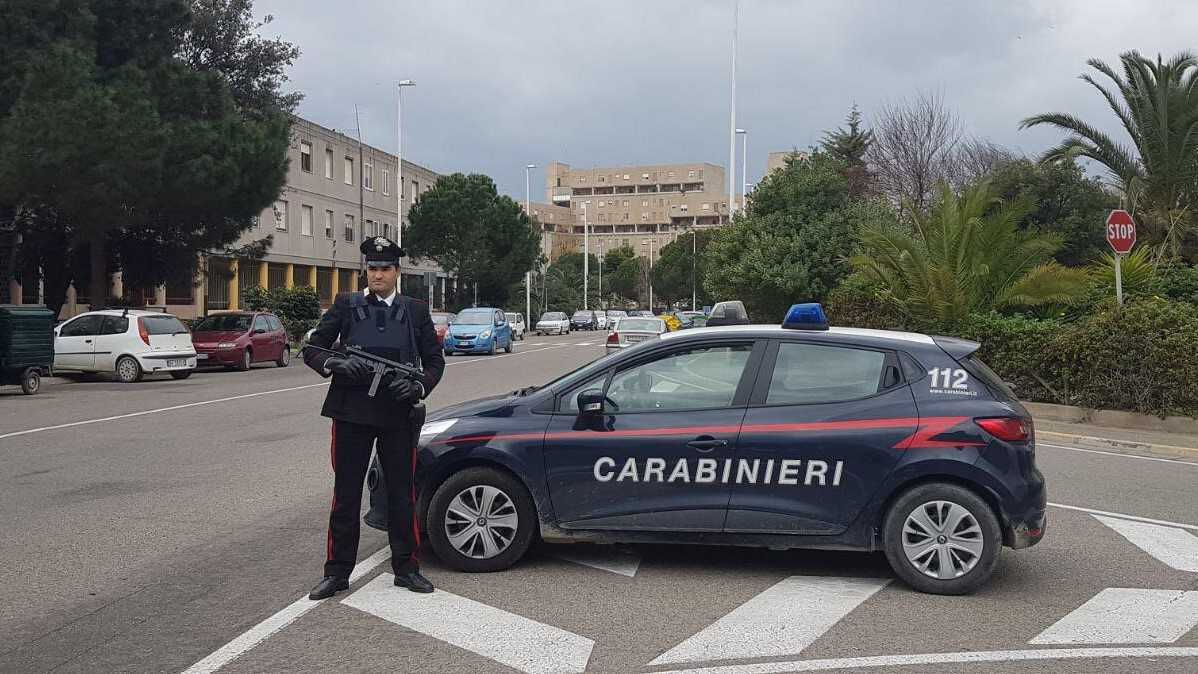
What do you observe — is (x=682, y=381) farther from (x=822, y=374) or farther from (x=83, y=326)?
(x=83, y=326)

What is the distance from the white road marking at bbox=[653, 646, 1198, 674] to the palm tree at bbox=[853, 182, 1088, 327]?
43.6ft

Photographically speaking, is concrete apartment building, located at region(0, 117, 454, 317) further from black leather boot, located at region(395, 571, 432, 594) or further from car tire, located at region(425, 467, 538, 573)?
black leather boot, located at region(395, 571, 432, 594)

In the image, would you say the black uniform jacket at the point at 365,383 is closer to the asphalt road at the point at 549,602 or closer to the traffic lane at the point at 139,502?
the asphalt road at the point at 549,602

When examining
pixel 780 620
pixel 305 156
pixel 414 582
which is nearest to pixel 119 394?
pixel 414 582

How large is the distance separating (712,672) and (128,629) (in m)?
2.84

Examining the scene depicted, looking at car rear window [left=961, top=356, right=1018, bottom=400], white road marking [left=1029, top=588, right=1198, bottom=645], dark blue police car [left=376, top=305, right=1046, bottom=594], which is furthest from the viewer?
car rear window [left=961, top=356, right=1018, bottom=400]

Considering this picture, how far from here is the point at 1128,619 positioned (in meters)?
5.46

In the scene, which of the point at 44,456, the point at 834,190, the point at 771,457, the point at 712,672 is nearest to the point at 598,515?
the point at 771,457

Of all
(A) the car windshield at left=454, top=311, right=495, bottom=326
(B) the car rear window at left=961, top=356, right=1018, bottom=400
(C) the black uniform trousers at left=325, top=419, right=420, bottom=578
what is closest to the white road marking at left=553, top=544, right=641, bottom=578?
Result: (C) the black uniform trousers at left=325, top=419, right=420, bottom=578

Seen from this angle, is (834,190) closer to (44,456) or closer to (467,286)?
(44,456)

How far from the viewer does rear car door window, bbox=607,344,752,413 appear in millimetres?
6215

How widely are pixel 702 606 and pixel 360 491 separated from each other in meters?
1.94

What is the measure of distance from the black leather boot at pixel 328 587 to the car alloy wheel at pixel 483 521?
0.71 meters

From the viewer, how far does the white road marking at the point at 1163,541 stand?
6.80 m
